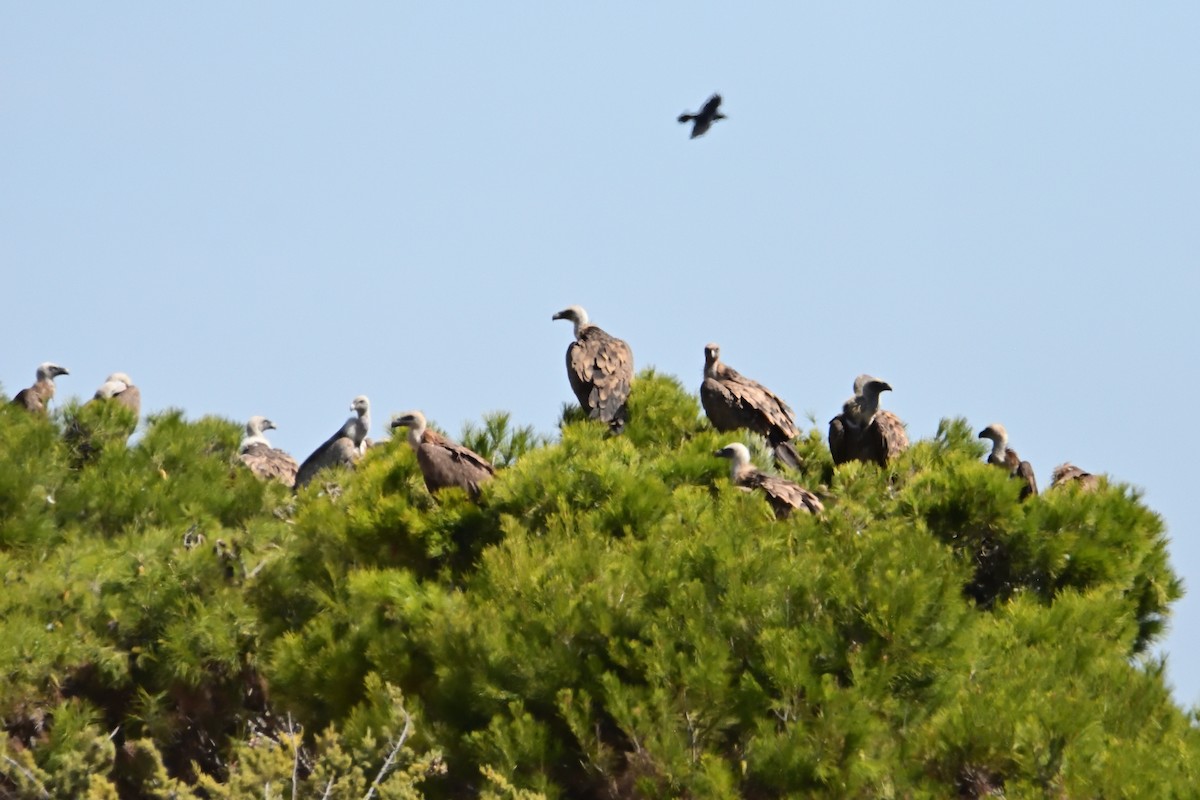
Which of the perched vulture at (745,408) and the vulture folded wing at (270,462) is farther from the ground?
the perched vulture at (745,408)

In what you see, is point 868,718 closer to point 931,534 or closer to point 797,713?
point 797,713

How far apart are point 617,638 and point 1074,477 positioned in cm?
586

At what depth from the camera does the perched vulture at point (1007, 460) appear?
46.8 ft

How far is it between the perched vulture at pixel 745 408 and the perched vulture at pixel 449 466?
2959 millimetres

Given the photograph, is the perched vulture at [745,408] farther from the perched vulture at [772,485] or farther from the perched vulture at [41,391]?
the perched vulture at [41,391]

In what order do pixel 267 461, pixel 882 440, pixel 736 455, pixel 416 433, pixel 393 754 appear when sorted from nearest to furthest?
pixel 393 754 → pixel 736 455 → pixel 416 433 → pixel 882 440 → pixel 267 461

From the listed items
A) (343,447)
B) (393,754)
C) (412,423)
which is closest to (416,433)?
(412,423)

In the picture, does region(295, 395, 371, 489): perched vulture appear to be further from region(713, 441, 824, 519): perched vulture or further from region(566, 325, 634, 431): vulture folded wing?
region(713, 441, 824, 519): perched vulture

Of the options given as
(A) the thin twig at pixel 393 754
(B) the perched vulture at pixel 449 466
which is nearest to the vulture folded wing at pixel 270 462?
(B) the perched vulture at pixel 449 466

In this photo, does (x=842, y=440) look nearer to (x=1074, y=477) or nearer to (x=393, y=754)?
(x=1074, y=477)

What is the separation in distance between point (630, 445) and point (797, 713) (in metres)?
2.79

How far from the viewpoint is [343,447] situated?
20.5 metres

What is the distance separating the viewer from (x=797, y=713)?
9.95 meters

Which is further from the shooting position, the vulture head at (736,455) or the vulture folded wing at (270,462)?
the vulture folded wing at (270,462)
